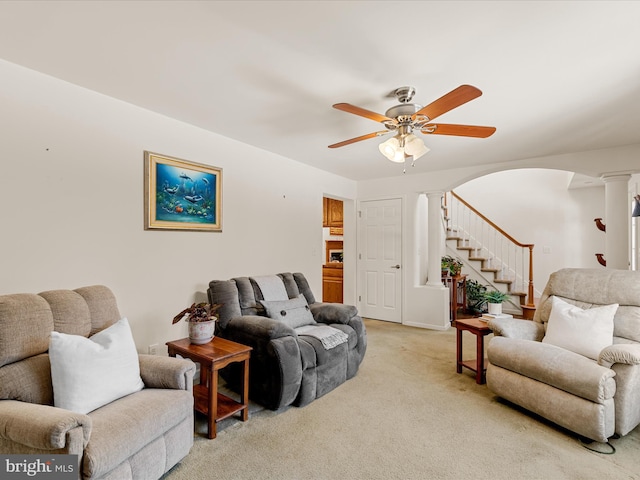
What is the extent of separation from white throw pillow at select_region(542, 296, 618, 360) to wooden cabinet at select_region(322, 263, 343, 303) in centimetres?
361

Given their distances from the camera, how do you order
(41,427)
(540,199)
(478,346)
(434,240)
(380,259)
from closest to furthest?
(41,427), (478,346), (434,240), (380,259), (540,199)

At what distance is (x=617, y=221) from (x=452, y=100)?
3181mm

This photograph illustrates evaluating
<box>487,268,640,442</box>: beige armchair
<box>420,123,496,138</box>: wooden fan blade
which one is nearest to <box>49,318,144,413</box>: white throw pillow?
<box>420,123,496,138</box>: wooden fan blade

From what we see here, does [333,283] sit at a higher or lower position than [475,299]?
higher

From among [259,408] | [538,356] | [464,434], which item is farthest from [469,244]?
[259,408]

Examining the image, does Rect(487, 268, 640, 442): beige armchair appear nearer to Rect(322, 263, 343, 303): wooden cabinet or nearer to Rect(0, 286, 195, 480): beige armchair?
Rect(0, 286, 195, 480): beige armchair

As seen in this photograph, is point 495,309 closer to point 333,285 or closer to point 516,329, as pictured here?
point 516,329

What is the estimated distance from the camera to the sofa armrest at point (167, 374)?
185cm

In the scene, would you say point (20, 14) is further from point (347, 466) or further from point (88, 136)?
point (347, 466)

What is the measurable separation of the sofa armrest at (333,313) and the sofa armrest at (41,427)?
84.1 inches

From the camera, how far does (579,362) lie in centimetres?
211

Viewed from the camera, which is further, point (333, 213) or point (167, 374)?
point (333, 213)

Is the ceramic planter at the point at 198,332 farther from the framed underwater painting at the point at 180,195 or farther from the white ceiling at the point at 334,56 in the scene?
the white ceiling at the point at 334,56

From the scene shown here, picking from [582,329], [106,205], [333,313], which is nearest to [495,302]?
[582,329]
